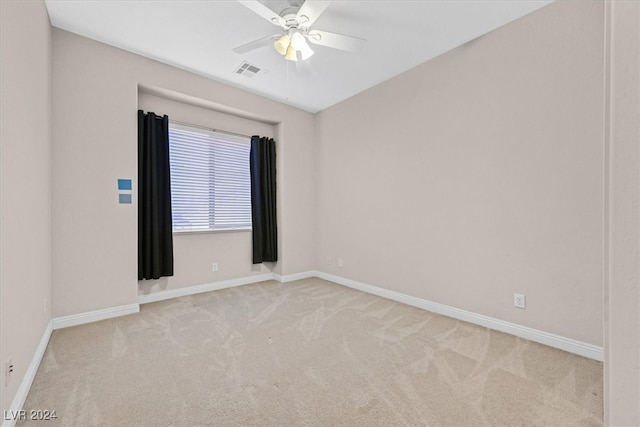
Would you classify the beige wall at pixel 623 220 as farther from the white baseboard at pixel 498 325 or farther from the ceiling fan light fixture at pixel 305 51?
the white baseboard at pixel 498 325

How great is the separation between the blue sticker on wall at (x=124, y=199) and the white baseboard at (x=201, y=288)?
1156 mm

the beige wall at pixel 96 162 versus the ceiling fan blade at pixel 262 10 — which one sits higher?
the ceiling fan blade at pixel 262 10

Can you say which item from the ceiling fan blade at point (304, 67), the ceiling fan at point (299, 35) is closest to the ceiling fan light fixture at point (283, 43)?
the ceiling fan at point (299, 35)

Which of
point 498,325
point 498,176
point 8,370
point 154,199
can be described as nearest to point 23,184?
point 8,370

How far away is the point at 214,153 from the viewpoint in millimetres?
4094

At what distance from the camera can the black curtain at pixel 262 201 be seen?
4.39 metres

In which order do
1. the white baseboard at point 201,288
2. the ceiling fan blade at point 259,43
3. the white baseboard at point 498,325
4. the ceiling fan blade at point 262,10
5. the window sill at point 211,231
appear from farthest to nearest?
the window sill at point 211,231
the white baseboard at point 201,288
the ceiling fan blade at point 259,43
the white baseboard at point 498,325
the ceiling fan blade at point 262,10

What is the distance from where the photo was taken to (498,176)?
8.88 feet

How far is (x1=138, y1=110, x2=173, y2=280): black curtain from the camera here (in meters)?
3.35

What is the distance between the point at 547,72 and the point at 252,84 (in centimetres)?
324

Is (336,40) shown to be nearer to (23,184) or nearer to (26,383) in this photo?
(23,184)

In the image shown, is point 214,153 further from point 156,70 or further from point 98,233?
point 98,233

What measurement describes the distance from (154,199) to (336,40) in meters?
2.69

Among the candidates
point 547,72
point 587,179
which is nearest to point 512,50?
point 547,72
